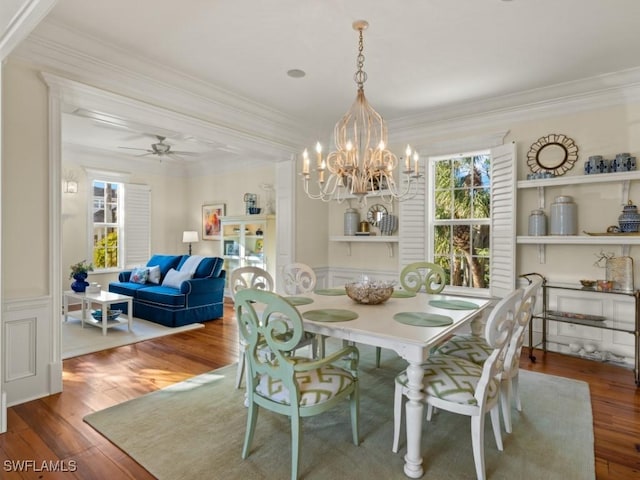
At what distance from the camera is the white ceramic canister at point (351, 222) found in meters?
5.15

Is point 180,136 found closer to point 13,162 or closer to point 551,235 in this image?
point 13,162

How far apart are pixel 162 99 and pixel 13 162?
4.37ft

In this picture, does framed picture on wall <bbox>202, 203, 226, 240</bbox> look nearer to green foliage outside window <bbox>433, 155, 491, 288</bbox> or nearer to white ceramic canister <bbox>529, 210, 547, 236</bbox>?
green foliage outside window <bbox>433, 155, 491, 288</bbox>

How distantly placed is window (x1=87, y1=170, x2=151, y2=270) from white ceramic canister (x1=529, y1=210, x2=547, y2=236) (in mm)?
6660

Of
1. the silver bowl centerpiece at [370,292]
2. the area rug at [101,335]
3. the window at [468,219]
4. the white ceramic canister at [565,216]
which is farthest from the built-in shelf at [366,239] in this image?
the area rug at [101,335]

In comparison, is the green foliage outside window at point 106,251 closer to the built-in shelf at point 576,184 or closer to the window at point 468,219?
the window at point 468,219

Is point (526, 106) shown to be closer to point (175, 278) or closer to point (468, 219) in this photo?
point (468, 219)

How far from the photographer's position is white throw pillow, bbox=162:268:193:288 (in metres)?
5.46

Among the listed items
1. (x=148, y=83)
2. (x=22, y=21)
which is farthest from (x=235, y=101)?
(x=22, y=21)

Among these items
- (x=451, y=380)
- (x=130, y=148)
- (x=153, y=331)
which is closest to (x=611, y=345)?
(x=451, y=380)

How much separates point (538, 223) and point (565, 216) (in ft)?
0.80

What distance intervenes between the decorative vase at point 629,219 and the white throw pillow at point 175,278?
201 inches

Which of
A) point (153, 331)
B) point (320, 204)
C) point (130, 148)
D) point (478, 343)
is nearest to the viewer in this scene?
point (478, 343)

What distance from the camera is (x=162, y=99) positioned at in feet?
11.4
